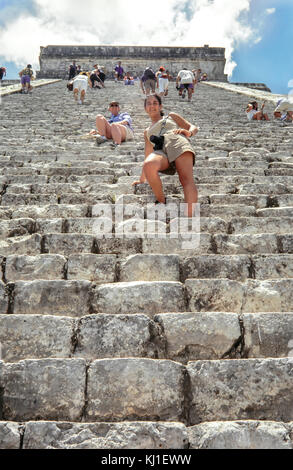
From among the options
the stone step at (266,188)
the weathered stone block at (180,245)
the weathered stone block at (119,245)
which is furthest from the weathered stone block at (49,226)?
the stone step at (266,188)

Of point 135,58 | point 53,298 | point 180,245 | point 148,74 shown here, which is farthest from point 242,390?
point 135,58

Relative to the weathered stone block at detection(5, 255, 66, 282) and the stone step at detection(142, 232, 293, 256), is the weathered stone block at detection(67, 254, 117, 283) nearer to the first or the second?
the weathered stone block at detection(5, 255, 66, 282)

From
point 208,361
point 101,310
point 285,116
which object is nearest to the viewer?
point 208,361

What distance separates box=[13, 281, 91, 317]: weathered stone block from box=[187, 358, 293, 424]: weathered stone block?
2.70 ft

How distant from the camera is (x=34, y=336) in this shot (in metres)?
1.97

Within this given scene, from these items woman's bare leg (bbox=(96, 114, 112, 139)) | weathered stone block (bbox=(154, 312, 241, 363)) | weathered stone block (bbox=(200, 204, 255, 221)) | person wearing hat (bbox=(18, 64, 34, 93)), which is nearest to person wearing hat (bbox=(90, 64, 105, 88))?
person wearing hat (bbox=(18, 64, 34, 93))

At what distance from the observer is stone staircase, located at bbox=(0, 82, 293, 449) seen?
154 cm

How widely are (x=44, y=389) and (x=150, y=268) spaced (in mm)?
1084

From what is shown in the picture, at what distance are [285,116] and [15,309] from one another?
8045 millimetres

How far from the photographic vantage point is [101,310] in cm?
219

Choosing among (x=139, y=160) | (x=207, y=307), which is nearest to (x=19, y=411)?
(x=207, y=307)

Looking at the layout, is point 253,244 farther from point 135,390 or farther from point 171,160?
point 135,390

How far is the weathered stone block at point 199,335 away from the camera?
1927mm

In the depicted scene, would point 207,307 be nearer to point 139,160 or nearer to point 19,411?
point 19,411
